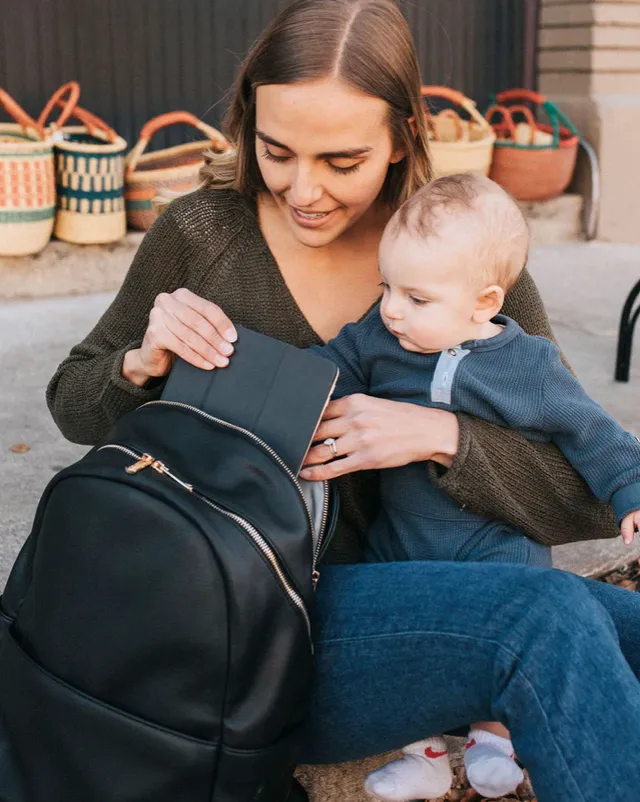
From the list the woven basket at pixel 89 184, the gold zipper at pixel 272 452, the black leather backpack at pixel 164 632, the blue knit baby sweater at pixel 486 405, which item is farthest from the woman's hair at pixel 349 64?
the woven basket at pixel 89 184

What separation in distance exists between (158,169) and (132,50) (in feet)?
2.43

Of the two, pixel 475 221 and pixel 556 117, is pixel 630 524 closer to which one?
pixel 475 221

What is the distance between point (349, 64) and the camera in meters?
1.79

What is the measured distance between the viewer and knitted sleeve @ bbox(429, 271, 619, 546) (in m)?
1.75

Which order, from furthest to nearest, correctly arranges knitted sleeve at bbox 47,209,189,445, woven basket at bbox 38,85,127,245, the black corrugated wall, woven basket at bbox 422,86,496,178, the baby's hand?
1. woven basket at bbox 422,86,496,178
2. the black corrugated wall
3. woven basket at bbox 38,85,127,245
4. knitted sleeve at bbox 47,209,189,445
5. the baby's hand

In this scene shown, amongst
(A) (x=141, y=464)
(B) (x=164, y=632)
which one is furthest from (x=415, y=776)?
(A) (x=141, y=464)

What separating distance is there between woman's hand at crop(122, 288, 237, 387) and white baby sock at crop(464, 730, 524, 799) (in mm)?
755

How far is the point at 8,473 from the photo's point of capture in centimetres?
314

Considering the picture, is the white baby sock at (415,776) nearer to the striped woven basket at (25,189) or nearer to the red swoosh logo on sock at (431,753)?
the red swoosh logo on sock at (431,753)

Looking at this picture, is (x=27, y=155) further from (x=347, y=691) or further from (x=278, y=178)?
(x=347, y=691)

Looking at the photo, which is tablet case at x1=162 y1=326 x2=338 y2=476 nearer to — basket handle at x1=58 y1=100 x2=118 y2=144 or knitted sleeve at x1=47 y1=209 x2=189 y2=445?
knitted sleeve at x1=47 y1=209 x2=189 y2=445

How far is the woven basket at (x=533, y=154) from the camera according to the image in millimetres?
6477

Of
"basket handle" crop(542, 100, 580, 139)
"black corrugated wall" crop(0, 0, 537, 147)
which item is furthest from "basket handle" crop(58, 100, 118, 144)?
"basket handle" crop(542, 100, 580, 139)

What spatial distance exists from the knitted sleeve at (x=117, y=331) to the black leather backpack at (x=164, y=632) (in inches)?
19.9
